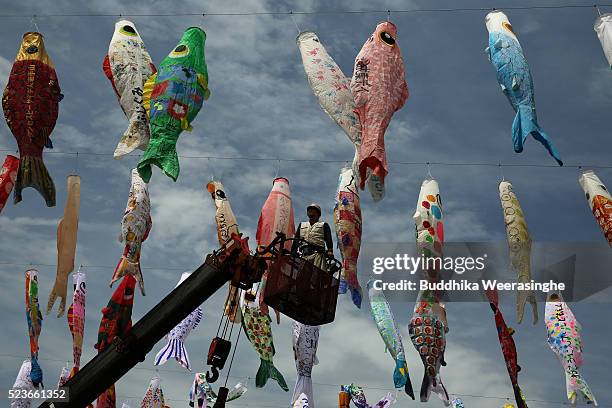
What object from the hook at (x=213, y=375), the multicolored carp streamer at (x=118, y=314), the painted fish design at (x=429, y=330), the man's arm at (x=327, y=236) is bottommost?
the hook at (x=213, y=375)

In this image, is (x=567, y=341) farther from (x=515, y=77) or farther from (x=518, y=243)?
(x=515, y=77)

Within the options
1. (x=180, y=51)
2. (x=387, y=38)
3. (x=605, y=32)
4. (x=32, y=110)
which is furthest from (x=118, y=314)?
(x=605, y=32)

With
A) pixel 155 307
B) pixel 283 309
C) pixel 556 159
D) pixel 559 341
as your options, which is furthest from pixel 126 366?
pixel 559 341

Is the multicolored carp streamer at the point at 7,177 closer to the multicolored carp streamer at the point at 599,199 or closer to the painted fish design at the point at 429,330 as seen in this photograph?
the painted fish design at the point at 429,330

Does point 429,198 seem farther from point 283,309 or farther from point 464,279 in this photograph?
point 283,309

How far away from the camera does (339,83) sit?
8.95 metres

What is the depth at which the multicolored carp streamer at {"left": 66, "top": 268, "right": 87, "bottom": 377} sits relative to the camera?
11.4 metres

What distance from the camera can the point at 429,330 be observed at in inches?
385

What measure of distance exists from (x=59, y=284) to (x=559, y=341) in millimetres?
7571

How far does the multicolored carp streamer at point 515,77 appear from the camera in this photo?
791cm

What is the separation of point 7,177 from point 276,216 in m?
4.00

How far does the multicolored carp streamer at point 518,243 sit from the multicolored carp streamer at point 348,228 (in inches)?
Result: 78.2

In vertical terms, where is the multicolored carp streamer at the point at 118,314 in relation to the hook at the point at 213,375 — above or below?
above

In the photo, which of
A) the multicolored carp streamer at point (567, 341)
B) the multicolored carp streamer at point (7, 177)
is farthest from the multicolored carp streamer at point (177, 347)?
the multicolored carp streamer at point (567, 341)
